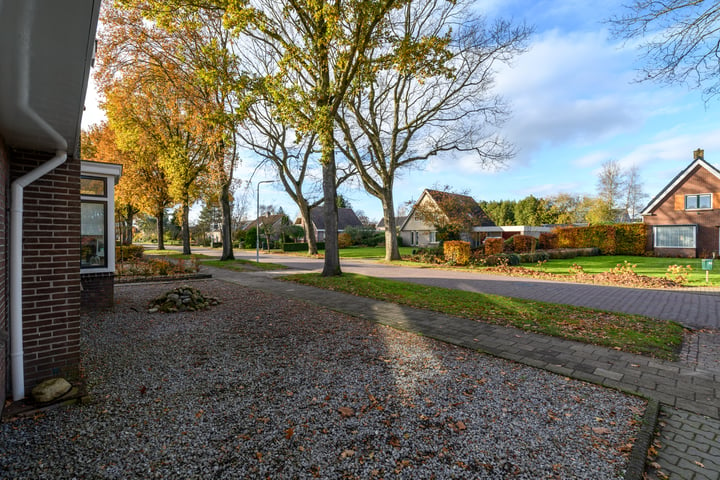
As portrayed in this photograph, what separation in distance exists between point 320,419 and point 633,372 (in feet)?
13.3

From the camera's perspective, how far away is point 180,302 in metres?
7.95

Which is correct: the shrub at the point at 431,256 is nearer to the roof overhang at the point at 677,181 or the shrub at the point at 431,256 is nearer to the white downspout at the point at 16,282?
the roof overhang at the point at 677,181

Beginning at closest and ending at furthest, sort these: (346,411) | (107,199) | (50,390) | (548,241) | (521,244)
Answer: (346,411), (50,390), (107,199), (521,244), (548,241)

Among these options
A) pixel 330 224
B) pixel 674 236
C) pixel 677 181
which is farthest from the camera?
pixel 674 236

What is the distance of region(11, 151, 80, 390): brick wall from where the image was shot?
3.56 m

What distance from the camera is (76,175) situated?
395 cm

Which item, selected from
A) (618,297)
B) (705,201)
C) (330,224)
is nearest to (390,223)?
(330,224)

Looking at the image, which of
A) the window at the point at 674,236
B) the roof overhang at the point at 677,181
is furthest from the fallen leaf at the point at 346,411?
the roof overhang at the point at 677,181

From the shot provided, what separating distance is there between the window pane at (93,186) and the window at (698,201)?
3194cm

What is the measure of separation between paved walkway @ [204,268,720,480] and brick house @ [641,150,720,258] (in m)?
25.1

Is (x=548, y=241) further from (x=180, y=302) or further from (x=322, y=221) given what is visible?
(x=322, y=221)

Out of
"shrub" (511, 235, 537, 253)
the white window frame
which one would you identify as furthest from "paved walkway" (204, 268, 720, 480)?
"shrub" (511, 235, 537, 253)

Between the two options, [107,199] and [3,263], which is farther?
[107,199]

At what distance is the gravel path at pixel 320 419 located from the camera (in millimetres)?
2559
